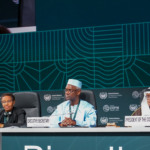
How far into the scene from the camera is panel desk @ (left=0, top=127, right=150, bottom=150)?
2.46 metres

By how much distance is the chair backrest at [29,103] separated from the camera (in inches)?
174

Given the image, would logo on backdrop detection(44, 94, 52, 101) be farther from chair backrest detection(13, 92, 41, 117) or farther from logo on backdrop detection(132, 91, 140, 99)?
chair backrest detection(13, 92, 41, 117)

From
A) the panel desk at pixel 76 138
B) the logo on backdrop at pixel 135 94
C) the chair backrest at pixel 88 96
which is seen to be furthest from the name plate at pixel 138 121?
the logo on backdrop at pixel 135 94

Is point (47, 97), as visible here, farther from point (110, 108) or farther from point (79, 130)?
point (79, 130)

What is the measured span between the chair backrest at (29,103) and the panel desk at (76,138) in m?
1.66

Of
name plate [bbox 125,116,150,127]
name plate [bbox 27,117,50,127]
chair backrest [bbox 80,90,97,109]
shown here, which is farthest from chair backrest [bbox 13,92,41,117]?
name plate [bbox 125,116,150,127]

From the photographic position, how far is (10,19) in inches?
272

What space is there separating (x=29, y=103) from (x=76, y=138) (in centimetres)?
194

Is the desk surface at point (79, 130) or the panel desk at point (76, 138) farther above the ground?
the desk surface at point (79, 130)

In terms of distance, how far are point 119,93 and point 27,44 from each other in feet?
6.26

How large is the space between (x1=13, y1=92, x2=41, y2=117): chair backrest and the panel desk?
1.66 metres

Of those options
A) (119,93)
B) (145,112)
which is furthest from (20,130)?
(119,93)

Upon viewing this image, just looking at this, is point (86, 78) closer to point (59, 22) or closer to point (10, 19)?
point (59, 22)

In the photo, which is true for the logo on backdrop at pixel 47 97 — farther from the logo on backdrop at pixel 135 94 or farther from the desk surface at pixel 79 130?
the desk surface at pixel 79 130
